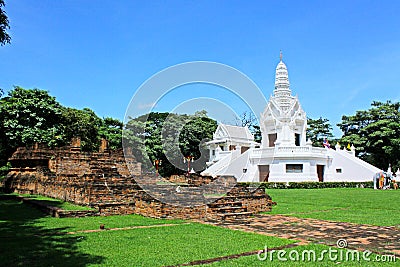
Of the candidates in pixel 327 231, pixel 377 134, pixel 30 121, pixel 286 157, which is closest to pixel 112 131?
pixel 30 121

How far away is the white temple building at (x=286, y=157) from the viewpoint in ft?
118

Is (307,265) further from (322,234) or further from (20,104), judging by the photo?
(20,104)

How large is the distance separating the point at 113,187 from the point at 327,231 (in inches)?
313

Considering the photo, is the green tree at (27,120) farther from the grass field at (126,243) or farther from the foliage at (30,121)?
the grass field at (126,243)

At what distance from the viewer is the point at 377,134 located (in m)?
44.7

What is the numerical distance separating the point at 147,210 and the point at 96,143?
29.4m

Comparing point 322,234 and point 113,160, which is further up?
point 113,160

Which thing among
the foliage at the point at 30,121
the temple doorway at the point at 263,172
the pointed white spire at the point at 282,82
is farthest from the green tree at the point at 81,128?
the pointed white spire at the point at 282,82

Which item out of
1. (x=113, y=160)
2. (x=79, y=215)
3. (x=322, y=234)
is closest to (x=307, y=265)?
→ (x=322, y=234)

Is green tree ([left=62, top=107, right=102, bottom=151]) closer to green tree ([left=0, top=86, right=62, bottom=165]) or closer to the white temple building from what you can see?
green tree ([left=0, top=86, right=62, bottom=165])

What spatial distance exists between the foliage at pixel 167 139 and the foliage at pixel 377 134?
19.2 m

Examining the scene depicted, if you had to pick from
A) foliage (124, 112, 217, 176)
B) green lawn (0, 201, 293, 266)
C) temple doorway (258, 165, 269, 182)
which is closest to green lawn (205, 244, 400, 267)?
green lawn (0, 201, 293, 266)

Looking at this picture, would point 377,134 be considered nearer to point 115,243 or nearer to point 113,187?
point 113,187

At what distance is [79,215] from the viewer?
37.2ft
